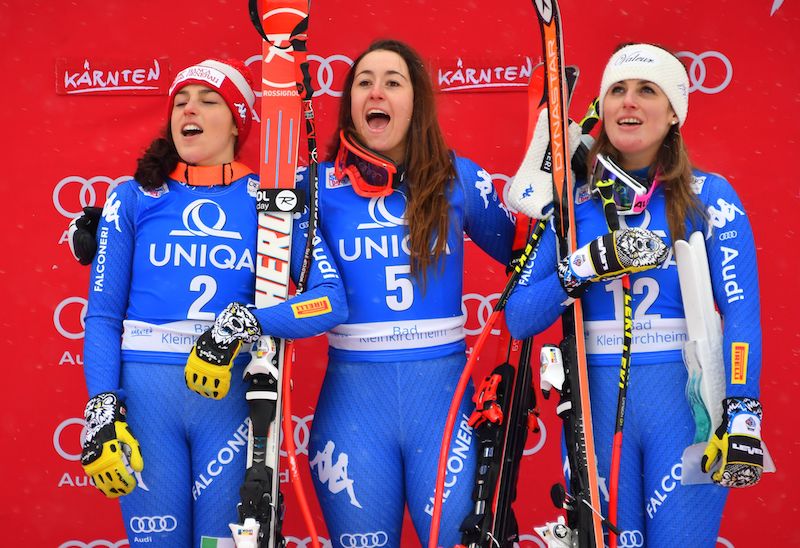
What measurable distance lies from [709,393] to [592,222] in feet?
2.16

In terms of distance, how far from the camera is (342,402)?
324 centimetres

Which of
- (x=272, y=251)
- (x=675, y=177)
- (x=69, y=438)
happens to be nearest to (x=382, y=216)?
(x=272, y=251)

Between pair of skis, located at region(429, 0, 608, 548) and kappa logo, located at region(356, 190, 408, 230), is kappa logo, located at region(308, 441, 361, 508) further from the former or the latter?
kappa logo, located at region(356, 190, 408, 230)

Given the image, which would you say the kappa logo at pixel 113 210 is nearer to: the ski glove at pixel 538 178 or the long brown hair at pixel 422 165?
the long brown hair at pixel 422 165

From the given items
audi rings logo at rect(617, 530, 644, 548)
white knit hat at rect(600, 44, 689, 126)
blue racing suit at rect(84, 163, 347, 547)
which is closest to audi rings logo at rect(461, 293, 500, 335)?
blue racing suit at rect(84, 163, 347, 547)

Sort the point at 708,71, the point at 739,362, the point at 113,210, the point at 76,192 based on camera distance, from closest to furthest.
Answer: the point at 739,362 < the point at 113,210 < the point at 708,71 < the point at 76,192

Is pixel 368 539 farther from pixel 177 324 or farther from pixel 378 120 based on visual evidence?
pixel 378 120

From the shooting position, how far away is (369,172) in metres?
3.36

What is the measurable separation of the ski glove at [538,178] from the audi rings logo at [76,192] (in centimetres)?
213

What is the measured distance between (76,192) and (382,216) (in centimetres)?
196

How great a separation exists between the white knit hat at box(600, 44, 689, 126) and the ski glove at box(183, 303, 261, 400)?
1.47 m

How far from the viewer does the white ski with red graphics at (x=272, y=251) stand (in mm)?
3045

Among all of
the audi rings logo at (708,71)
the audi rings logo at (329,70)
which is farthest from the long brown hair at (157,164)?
the audi rings logo at (708,71)

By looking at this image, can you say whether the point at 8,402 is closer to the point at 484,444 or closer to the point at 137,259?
the point at 137,259
